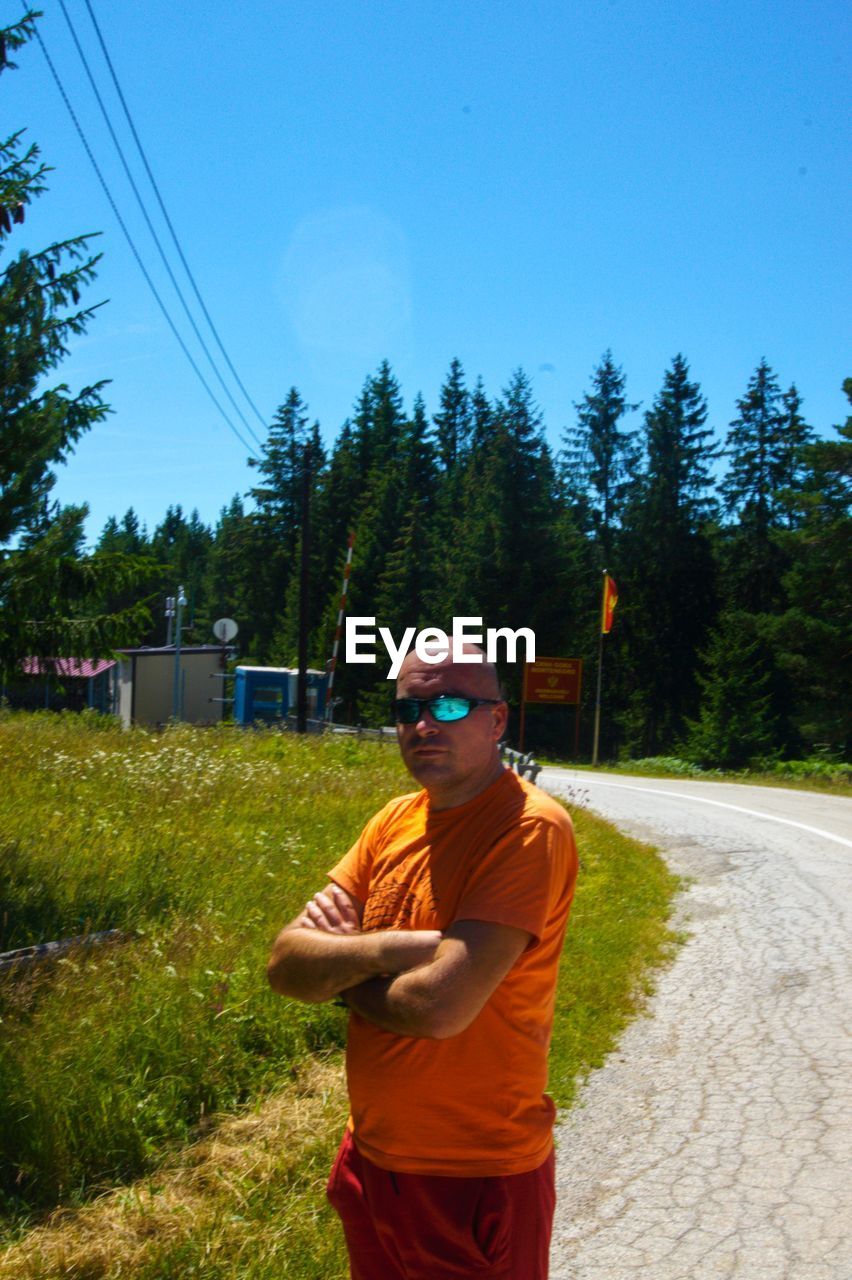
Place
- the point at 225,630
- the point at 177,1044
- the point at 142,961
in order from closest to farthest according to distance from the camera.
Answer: the point at 177,1044, the point at 142,961, the point at 225,630

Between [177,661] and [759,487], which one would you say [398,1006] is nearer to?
[177,661]

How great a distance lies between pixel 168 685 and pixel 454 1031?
125 feet

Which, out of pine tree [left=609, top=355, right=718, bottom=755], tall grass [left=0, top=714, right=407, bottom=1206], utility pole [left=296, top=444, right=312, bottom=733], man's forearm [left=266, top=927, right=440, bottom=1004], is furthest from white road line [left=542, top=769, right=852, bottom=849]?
pine tree [left=609, top=355, right=718, bottom=755]

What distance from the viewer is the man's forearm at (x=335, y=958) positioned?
2.32 metres

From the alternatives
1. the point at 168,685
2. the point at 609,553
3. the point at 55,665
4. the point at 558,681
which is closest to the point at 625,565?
the point at 609,553

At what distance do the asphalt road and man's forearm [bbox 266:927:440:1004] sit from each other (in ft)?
6.59

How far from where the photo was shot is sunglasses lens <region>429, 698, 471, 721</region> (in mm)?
2633

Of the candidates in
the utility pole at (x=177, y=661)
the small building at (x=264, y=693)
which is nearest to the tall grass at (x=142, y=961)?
the utility pole at (x=177, y=661)

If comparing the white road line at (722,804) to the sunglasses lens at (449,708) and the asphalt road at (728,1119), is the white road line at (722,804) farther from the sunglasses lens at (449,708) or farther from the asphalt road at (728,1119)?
the sunglasses lens at (449,708)

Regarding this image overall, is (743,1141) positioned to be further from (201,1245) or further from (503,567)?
(503,567)

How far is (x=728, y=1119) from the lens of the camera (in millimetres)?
5246

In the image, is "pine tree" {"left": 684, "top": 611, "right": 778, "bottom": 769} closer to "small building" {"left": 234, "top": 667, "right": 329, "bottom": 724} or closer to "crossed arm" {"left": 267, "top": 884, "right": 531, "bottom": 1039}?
"small building" {"left": 234, "top": 667, "right": 329, "bottom": 724}

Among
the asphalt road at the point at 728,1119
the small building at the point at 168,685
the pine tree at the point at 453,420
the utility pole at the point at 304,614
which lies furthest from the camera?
the pine tree at the point at 453,420

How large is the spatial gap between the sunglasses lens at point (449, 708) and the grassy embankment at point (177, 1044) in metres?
2.10
